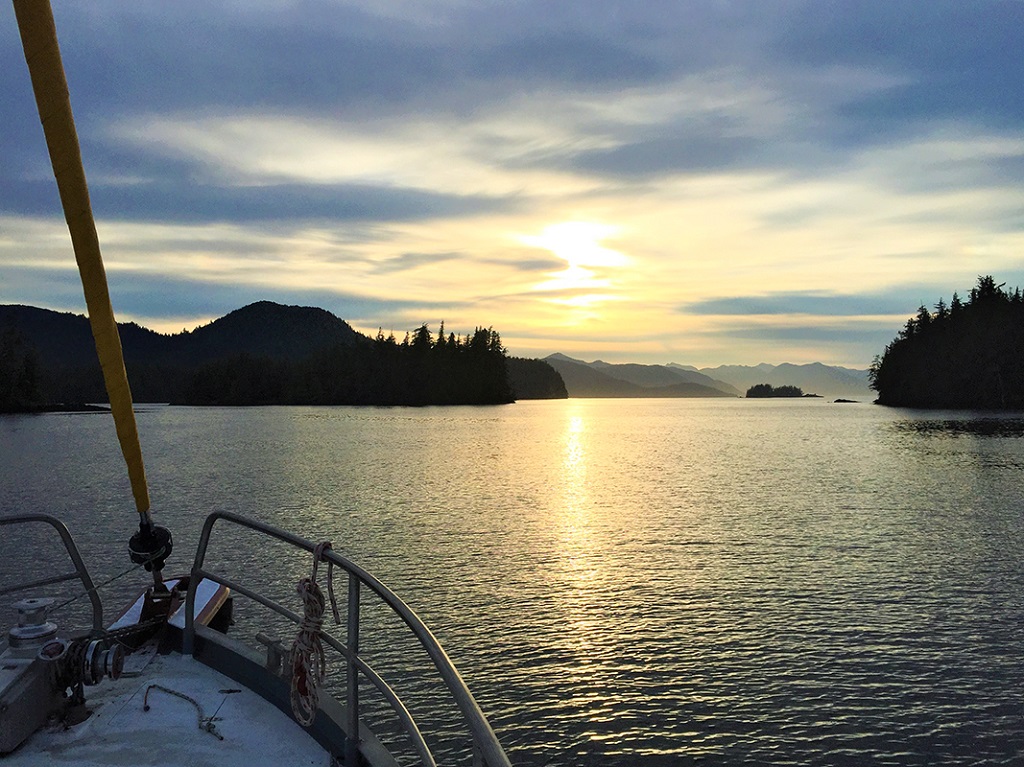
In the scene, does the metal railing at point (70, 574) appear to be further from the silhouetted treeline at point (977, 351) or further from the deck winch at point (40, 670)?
the silhouetted treeline at point (977, 351)

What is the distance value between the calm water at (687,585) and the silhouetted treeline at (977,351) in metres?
123

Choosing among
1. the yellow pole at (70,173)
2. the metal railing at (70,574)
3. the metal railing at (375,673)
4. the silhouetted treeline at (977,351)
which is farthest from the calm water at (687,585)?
the silhouetted treeline at (977,351)

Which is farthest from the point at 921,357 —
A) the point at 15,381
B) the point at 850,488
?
the point at 15,381

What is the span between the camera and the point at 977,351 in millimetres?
173250

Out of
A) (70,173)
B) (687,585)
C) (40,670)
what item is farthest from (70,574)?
(687,585)

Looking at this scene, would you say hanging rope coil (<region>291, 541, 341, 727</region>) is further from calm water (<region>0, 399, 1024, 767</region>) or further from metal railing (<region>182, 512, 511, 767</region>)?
calm water (<region>0, 399, 1024, 767</region>)

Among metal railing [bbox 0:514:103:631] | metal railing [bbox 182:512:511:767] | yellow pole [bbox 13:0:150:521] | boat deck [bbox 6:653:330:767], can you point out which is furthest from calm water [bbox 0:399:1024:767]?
yellow pole [bbox 13:0:150:521]

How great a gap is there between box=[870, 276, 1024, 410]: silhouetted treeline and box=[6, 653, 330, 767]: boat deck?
194 meters

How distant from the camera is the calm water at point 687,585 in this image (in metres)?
14.7

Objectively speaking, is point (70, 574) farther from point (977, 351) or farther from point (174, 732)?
point (977, 351)

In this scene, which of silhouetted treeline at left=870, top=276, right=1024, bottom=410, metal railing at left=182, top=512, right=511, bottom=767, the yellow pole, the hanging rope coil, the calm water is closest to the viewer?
metal railing at left=182, top=512, right=511, bottom=767

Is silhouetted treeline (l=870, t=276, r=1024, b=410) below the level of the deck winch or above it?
above

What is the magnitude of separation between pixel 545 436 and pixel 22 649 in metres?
119

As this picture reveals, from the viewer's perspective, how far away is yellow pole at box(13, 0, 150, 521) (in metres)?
5.92
